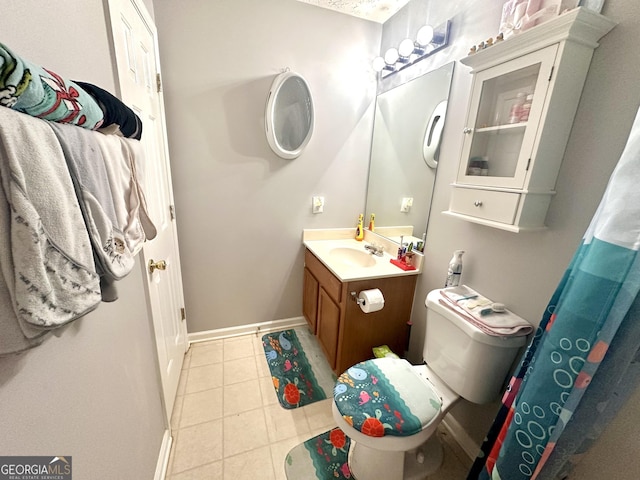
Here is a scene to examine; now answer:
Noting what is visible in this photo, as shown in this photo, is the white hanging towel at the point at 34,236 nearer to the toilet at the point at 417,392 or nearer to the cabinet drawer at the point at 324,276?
the toilet at the point at 417,392

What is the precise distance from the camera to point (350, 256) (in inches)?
76.7

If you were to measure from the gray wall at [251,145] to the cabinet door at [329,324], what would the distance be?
0.43 meters

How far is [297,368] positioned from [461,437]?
103 cm

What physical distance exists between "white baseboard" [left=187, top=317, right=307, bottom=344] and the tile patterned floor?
0.16 meters

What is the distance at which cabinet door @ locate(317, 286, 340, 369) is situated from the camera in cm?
159

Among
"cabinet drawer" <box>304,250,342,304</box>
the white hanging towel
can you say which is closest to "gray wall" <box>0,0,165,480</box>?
the white hanging towel

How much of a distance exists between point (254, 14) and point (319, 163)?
0.97m

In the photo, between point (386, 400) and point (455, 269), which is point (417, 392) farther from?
point (455, 269)

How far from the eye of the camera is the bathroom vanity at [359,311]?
1479 mm

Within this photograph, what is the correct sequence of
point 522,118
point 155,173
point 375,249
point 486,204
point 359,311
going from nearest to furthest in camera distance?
point 522,118 → point 486,204 → point 155,173 → point 359,311 → point 375,249

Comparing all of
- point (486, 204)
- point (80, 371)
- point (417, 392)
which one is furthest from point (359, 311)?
point (80, 371)

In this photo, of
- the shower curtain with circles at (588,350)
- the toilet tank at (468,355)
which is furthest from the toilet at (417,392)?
the shower curtain with circles at (588,350)

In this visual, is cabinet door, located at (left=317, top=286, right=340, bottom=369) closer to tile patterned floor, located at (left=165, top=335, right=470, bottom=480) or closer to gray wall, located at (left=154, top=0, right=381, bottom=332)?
tile patterned floor, located at (left=165, top=335, right=470, bottom=480)

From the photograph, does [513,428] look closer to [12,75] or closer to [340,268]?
[340,268]
